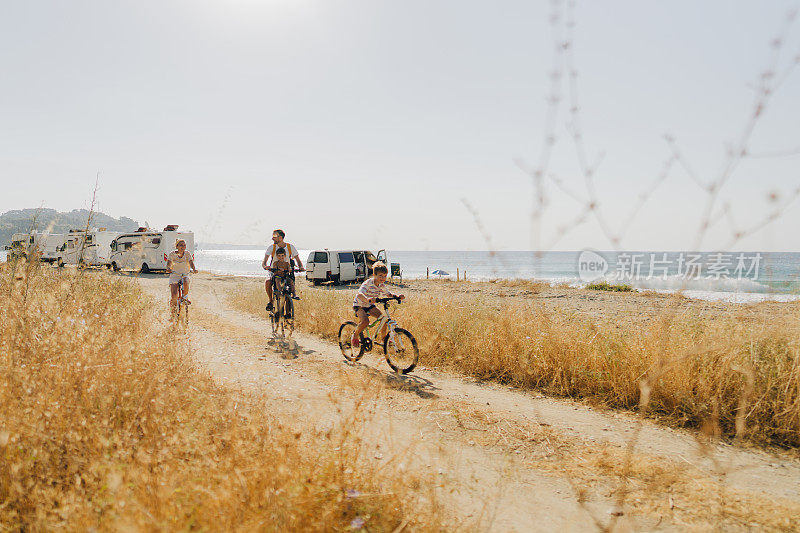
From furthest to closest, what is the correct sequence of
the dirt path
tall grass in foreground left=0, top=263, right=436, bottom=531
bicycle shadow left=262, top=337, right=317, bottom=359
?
bicycle shadow left=262, top=337, right=317, bottom=359
the dirt path
tall grass in foreground left=0, top=263, right=436, bottom=531

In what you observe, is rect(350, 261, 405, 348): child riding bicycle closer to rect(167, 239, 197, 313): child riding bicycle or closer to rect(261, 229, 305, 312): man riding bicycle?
rect(261, 229, 305, 312): man riding bicycle

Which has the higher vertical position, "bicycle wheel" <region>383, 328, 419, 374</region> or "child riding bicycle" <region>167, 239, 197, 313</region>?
"child riding bicycle" <region>167, 239, 197, 313</region>

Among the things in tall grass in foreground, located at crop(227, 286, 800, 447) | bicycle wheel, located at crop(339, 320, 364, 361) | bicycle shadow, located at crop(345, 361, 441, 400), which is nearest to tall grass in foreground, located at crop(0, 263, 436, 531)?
tall grass in foreground, located at crop(227, 286, 800, 447)

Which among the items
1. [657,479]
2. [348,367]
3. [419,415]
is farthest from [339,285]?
[657,479]

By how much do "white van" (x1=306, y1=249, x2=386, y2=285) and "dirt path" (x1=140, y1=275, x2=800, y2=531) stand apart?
78.3 feet

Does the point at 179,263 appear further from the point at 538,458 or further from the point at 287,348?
the point at 538,458

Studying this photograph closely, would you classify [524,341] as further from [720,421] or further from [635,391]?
[720,421]

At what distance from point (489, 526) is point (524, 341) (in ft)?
16.2

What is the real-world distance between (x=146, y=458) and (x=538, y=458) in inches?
146

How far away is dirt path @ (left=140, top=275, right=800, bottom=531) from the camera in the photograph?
11.7 ft

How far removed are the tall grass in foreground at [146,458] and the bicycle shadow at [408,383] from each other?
2.58 meters

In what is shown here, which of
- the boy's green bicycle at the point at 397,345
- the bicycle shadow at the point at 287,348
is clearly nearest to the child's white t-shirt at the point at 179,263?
the bicycle shadow at the point at 287,348

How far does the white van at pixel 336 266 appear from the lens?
3162 centimetres

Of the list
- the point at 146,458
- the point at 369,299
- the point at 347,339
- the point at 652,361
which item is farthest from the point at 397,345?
the point at 146,458
